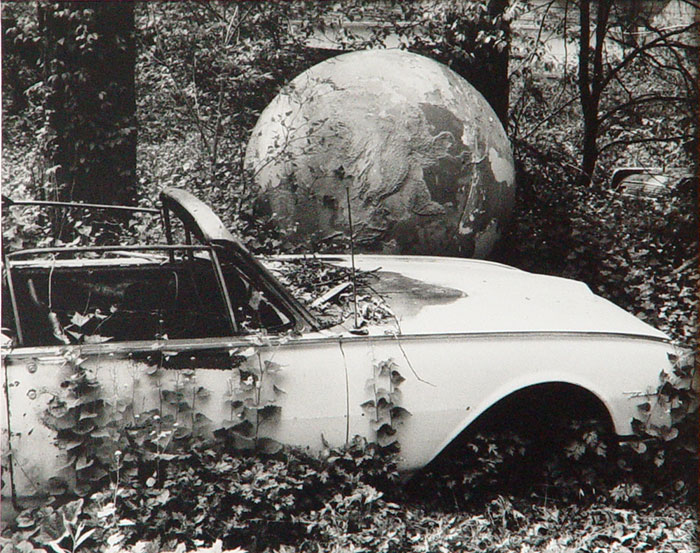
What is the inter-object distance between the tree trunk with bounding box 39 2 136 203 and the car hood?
1.82 metres

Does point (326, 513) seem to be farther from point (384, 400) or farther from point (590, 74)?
point (590, 74)

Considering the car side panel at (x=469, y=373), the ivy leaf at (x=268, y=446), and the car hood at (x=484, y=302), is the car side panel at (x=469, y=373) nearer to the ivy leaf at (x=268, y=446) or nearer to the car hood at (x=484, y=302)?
the car hood at (x=484, y=302)

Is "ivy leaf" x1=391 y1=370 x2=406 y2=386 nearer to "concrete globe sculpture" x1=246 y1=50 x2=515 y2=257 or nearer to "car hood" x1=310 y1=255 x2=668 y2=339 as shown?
"car hood" x1=310 y1=255 x2=668 y2=339

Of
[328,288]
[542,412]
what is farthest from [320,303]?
[542,412]

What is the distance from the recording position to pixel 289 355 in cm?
294

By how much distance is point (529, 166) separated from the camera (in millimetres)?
6512

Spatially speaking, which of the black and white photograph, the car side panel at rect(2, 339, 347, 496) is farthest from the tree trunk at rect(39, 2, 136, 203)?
the car side panel at rect(2, 339, 347, 496)

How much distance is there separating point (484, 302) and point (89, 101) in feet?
10.0

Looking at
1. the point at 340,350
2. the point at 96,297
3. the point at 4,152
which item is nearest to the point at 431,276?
the point at 340,350

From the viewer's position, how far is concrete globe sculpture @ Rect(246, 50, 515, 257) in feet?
15.7

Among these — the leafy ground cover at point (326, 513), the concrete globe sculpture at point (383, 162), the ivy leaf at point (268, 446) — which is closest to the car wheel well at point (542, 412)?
the leafy ground cover at point (326, 513)

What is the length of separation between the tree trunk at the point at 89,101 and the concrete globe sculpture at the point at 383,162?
88 centimetres

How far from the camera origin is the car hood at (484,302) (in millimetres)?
3156

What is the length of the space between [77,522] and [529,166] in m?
4.91
